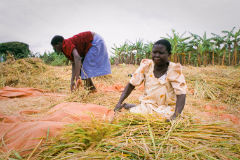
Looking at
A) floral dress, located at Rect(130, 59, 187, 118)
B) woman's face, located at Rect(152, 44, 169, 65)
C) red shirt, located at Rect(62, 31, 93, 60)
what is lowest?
floral dress, located at Rect(130, 59, 187, 118)

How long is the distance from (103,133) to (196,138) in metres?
0.65

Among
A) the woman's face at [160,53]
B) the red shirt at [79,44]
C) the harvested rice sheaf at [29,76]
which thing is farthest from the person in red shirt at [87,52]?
the woman's face at [160,53]

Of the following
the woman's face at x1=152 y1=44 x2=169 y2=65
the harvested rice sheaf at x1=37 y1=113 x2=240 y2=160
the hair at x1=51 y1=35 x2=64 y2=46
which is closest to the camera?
the harvested rice sheaf at x1=37 y1=113 x2=240 y2=160

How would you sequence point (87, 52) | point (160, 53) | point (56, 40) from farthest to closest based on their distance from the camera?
point (87, 52) → point (56, 40) → point (160, 53)

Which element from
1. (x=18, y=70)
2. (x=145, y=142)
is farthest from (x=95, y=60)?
(x=18, y=70)

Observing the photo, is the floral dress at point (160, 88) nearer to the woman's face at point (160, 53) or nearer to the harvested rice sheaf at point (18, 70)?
the woman's face at point (160, 53)

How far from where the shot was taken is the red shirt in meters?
2.45

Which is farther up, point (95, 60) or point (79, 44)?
point (79, 44)

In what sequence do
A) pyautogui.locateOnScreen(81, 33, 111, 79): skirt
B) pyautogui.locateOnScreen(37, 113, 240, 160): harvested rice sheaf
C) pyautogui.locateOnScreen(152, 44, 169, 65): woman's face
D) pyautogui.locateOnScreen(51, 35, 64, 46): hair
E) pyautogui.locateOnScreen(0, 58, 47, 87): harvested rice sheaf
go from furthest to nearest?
pyautogui.locateOnScreen(0, 58, 47, 87): harvested rice sheaf, pyautogui.locateOnScreen(81, 33, 111, 79): skirt, pyautogui.locateOnScreen(51, 35, 64, 46): hair, pyautogui.locateOnScreen(152, 44, 169, 65): woman's face, pyautogui.locateOnScreen(37, 113, 240, 160): harvested rice sheaf

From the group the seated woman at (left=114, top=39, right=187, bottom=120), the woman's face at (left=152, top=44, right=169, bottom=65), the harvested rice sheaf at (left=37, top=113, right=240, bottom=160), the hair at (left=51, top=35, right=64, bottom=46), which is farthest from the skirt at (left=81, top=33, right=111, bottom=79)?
the harvested rice sheaf at (left=37, top=113, right=240, bottom=160)

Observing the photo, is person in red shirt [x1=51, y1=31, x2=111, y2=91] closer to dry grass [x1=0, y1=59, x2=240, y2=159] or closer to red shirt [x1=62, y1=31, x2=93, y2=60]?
red shirt [x1=62, y1=31, x2=93, y2=60]

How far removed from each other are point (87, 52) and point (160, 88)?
1.70m

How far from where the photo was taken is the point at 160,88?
1.60 meters

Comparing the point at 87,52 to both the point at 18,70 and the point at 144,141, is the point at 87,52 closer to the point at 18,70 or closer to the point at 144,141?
the point at 144,141
